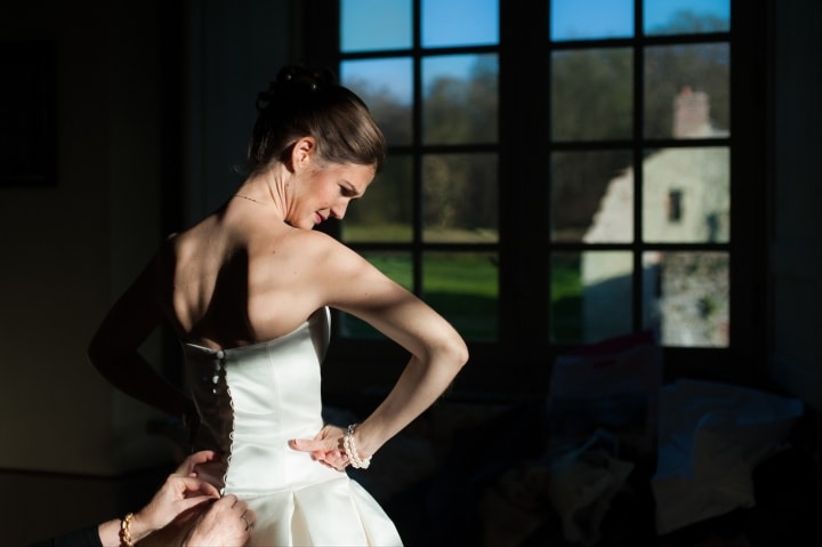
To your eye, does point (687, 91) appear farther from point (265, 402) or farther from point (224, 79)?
point (265, 402)

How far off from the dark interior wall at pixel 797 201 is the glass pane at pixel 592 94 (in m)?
0.54

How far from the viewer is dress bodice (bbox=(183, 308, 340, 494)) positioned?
76.3 inches

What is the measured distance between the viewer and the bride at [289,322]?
1864 mm

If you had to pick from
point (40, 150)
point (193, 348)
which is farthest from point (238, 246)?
point (40, 150)

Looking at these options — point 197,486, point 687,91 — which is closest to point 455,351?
point 197,486

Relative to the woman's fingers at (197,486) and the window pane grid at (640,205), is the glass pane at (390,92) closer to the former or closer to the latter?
the window pane grid at (640,205)

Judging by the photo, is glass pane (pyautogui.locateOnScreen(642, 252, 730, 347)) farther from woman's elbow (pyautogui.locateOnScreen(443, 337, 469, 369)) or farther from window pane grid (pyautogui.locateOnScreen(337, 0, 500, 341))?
woman's elbow (pyautogui.locateOnScreen(443, 337, 469, 369))

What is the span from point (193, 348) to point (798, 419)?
1.96 m

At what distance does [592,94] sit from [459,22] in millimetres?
569

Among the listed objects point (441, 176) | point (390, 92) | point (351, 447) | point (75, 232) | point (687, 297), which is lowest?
point (351, 447)

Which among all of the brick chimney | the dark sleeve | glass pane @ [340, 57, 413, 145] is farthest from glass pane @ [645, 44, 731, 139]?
the dark sleeve

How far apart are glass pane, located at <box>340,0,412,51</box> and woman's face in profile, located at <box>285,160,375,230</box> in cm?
245

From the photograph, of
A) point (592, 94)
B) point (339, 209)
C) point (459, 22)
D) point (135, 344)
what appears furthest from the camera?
point (459, 22)

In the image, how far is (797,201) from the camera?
3.58 metres
